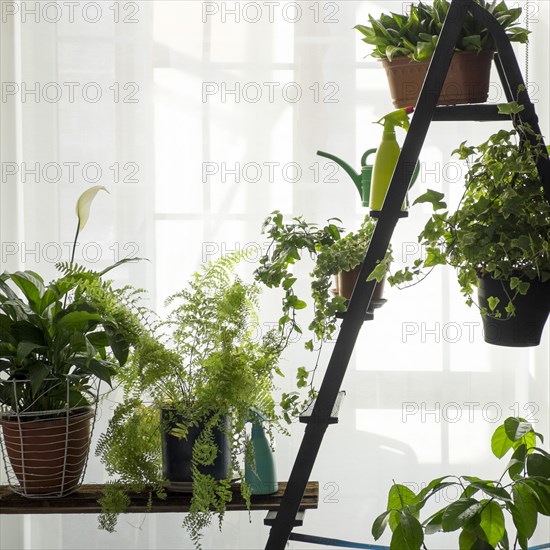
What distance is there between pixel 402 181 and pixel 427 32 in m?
0.32

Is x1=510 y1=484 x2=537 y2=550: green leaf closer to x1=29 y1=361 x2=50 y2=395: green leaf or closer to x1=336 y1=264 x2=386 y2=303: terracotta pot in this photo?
x1=336 y1=264 x2=386 y2=303: terracotta pot

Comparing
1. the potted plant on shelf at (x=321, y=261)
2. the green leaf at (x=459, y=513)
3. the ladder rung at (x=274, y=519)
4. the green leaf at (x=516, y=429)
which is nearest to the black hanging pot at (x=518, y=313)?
the green leaf at (x=516, y=429)

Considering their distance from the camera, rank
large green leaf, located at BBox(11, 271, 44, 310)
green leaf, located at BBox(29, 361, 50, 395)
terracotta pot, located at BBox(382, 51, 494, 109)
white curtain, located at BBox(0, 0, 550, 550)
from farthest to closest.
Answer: white curtain, located at BBox(0, 0, 550, 550)
large green leaf, located at BBox(11, 271, 44, 310)
green leaf, located at BBox(29, 361, 50, 395)
terracotta pot, located at BBox(382, 51, 494, 109)

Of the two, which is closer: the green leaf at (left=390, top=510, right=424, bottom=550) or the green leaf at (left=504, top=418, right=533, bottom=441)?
the green leaf at (left=390, top=510, right=424, bottom=550)

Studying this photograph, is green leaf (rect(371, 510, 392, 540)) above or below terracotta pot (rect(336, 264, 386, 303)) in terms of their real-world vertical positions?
below

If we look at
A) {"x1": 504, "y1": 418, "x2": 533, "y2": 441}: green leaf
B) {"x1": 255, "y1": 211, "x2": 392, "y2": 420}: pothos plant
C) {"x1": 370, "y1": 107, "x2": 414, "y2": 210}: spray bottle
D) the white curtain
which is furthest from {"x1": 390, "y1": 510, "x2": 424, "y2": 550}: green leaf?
the white curtain

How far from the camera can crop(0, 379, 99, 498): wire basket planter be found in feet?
5.38

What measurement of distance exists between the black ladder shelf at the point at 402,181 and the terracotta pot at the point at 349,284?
6.0 inches

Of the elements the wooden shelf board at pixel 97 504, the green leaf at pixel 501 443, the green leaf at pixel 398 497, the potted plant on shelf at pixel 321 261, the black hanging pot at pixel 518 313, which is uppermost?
the potted plant on shelf at pixel 321 261

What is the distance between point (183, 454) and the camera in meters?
1.65

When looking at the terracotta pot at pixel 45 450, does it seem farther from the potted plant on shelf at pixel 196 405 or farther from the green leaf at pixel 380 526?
the green leaf at pixel 380 526

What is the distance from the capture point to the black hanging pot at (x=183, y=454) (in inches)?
64.4

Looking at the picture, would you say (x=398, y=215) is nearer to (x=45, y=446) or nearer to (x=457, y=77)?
(x=457, y=77)

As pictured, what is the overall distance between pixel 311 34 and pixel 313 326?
1045 millimetres
